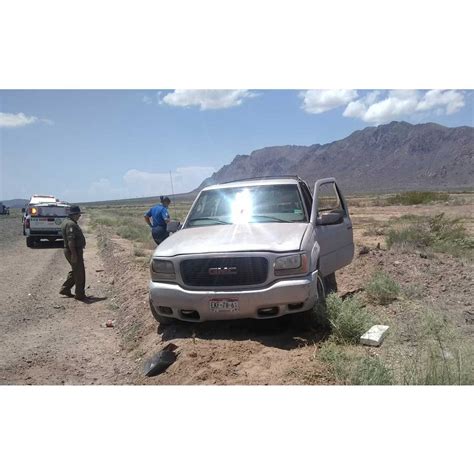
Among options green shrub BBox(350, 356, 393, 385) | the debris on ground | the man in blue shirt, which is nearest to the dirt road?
the debris on ground

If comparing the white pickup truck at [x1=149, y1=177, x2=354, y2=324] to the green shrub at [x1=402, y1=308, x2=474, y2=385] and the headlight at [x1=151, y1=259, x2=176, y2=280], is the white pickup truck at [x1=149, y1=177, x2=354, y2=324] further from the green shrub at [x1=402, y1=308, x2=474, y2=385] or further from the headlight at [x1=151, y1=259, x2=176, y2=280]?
the green shrub at [x1=402, y1=308, x2=474, y2=385]

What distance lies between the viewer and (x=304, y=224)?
5.62 meters

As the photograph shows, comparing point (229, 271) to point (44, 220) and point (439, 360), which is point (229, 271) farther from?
point (44, 220)

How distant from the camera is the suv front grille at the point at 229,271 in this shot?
4.84 metres

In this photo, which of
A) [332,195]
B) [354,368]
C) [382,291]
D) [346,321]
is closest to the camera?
[354,368]

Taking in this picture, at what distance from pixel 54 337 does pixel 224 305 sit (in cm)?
338

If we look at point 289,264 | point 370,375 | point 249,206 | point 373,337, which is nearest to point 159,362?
→ point 289,264

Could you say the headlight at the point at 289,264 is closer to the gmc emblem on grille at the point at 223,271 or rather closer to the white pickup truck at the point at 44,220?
the gmc emblem on grille at the point at 223,271

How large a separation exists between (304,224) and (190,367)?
2.25 m

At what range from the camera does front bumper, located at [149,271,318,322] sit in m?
4.76

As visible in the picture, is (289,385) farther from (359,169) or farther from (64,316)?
(359,169)

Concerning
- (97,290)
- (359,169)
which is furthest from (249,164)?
(97,290)

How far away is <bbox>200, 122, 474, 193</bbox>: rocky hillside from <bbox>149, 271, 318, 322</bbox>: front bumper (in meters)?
126

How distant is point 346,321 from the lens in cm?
503
